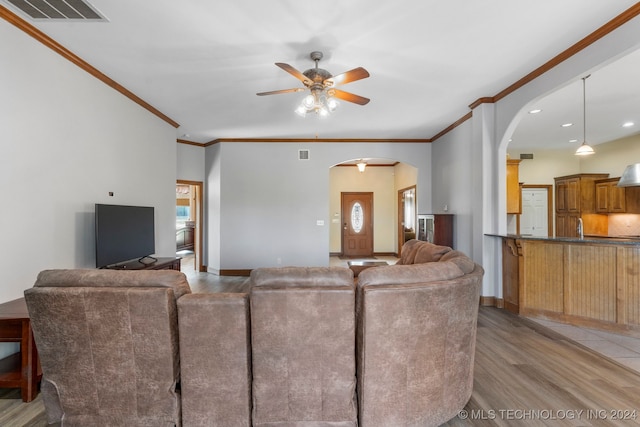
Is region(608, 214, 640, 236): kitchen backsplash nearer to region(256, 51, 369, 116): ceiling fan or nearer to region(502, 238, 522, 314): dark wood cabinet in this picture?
region(502, 238, 522, 314): dark wood cabinet

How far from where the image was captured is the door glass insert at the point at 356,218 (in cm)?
923

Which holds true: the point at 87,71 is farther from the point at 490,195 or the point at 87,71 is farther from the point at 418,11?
the point at 490,195

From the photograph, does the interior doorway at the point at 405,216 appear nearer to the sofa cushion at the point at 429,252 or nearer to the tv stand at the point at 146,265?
the sofa cushion at the point at 429,252

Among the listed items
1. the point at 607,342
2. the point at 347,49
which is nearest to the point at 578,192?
the point at 607,342

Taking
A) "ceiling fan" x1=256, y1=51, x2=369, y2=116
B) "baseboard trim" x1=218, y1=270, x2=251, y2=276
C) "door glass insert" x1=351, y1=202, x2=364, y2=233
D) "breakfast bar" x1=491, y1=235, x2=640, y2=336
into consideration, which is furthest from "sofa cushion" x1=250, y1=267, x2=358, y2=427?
"door glass insert" x1=351, y1=202, x2=364, y2=233

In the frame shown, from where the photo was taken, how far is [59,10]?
242 cm

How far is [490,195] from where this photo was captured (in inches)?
166

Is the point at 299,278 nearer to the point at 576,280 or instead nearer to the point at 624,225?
the point at 576,280

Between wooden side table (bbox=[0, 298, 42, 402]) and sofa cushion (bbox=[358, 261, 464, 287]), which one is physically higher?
sofa cushion (bbox=[358, 261, 464, 287])

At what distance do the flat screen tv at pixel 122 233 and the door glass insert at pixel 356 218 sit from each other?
6.06 metres

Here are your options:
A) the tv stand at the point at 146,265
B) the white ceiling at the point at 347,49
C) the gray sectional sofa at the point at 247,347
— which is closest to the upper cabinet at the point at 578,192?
the white ceiling at the point at 347,49

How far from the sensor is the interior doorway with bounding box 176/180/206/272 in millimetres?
6723

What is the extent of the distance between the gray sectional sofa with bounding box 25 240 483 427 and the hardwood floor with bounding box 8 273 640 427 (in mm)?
575

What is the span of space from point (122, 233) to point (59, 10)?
2240 millimetres
